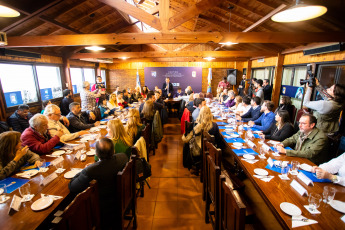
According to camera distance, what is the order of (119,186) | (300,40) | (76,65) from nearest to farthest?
(119,186), (300,40), (76,65)

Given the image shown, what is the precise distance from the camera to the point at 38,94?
642cm

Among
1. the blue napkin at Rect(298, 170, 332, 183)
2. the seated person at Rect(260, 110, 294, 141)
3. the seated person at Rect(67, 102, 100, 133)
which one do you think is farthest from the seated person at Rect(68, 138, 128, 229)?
the seated person at Rect(260, 110, 294, 141)

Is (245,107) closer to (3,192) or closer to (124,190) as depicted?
(124,190)

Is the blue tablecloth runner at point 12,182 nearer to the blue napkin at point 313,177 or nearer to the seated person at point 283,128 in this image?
the blue napkin at point 313,177

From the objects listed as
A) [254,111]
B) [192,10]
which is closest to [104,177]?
[254,111]

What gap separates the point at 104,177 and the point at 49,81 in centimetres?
719

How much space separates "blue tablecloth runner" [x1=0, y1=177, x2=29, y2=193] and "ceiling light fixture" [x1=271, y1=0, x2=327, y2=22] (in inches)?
135

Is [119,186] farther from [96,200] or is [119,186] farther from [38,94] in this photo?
[38,94]

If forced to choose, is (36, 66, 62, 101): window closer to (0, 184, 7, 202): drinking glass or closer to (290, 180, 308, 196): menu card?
(0, 184, 7, 202): drinking glass

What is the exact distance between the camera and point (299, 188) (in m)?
1.69

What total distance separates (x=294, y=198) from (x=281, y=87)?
689cm

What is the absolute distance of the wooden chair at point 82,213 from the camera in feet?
3.84

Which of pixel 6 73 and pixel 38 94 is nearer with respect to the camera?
pixel 6 73

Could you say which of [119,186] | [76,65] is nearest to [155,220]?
[119,186]
